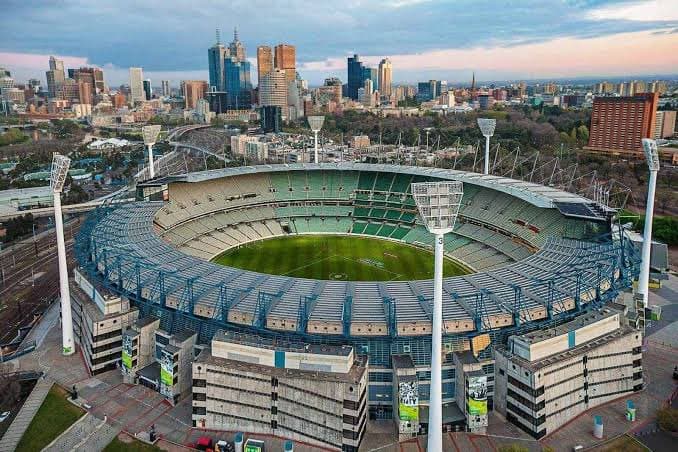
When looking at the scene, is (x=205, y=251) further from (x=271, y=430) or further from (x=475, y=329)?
(x=475, y=329)

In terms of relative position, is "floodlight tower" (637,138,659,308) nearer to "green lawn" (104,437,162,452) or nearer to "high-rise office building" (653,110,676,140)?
"green lawn" (104,437,162,452)

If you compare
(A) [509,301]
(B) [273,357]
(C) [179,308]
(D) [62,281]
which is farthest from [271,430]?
(D) [62,281]

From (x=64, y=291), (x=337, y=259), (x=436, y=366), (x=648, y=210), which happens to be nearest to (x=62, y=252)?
(x=64, y=291)

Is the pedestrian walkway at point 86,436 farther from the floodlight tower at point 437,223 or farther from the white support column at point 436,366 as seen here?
the floodlight tower at point 437,223

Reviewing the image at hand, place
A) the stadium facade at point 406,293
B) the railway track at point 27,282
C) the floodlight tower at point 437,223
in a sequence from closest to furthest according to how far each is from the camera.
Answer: the floodlight tower at point 437,223, the stadium facade at point 406,293, the railway track at point 27,282

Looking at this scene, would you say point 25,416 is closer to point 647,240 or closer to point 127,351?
point 127,351

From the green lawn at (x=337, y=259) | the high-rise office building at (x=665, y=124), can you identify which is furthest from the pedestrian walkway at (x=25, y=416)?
the high-rise office building at (x=665, y=124)
